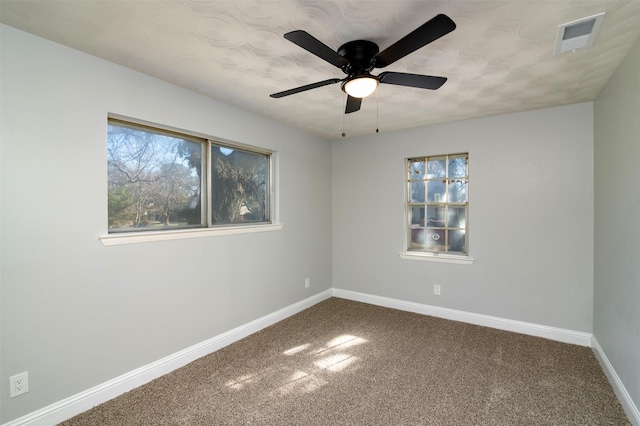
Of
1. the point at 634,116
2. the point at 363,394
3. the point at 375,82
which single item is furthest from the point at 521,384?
the point at 375,82

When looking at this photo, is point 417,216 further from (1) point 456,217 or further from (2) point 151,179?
(2) point 151,179

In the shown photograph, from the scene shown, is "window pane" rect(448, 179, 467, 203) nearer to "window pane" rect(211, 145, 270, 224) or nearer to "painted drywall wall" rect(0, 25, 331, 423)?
"window pane" rect(211, 145, 270, 224)

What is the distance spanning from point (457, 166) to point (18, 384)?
4.31 m

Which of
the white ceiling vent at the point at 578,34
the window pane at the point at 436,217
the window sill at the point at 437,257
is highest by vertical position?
the white ceiling vent at the point at 578,34

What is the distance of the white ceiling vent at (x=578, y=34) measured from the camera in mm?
1688

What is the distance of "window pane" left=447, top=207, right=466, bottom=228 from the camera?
372 cm

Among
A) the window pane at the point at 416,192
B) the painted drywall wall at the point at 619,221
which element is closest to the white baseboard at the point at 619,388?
the painted drywall wall at the point at 619,221

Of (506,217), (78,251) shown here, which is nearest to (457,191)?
(506,217)

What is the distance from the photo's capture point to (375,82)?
182 centimetres

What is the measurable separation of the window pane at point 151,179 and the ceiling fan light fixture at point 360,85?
5.56 feet

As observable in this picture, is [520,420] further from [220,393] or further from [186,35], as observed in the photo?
[186,35]

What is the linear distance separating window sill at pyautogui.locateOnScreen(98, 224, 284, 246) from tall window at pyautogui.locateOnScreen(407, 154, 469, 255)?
79.5 inches

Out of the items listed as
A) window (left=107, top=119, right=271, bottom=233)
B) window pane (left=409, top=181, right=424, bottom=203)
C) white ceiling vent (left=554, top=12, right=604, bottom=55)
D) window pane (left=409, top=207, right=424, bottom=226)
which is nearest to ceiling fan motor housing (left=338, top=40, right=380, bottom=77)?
white ceiling vent (left=554, top=12, right=604, bottom=55)

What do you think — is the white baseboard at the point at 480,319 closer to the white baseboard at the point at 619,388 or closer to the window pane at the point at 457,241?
the white baseboard at the point at 619,388
